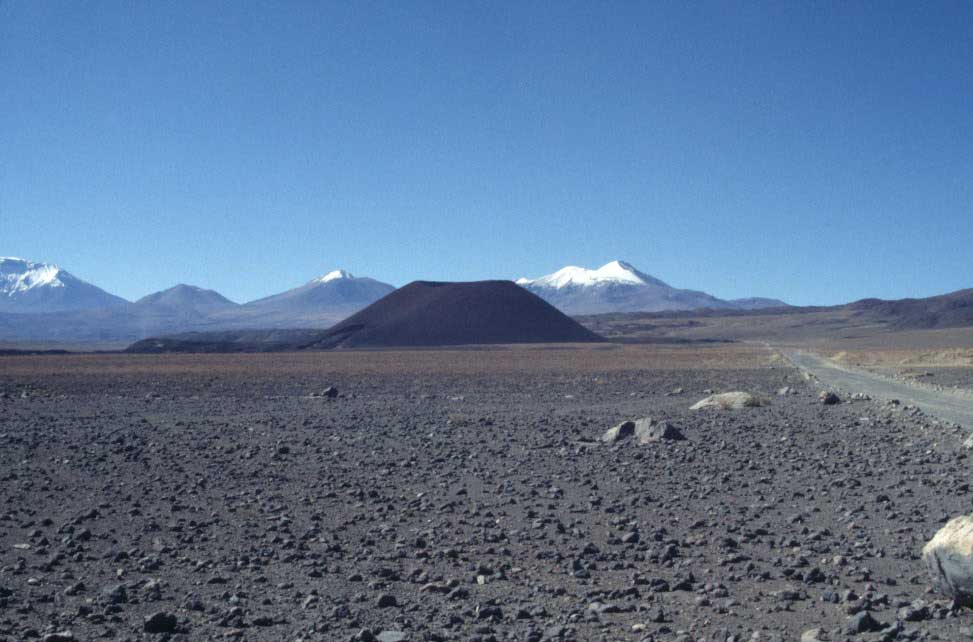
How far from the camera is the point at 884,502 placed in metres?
9.91

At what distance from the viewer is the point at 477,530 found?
29.9 ft

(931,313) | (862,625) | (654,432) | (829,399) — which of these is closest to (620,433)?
(654,432)

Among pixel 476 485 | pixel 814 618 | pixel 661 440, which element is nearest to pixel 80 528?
pixel 476 485

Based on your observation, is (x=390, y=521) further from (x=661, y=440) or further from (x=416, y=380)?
(x=416, y=380)

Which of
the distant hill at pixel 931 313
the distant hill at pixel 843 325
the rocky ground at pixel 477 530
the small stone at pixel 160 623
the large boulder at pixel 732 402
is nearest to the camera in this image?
the small stone at pixel 160 623

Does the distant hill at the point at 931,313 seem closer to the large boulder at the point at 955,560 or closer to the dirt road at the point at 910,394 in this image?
the dirt road at the point at 910,394

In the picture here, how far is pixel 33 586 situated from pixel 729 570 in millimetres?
5483

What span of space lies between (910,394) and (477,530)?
2225 centimetres

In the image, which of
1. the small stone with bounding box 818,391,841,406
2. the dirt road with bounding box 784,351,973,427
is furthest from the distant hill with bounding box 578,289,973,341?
the small stone with bounding box 818,391,841,406

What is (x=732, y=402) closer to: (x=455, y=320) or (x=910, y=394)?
(x=910, y=394)

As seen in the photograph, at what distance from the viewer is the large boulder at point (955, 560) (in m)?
5.89

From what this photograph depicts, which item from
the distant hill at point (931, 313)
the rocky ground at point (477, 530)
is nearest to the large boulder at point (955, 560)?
the rocky ground at point (477, 530)

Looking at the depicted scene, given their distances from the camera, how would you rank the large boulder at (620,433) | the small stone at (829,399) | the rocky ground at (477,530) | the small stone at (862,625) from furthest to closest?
1. the small stone at (829,399)
2. the large boulder at (620,433)
3. the rocky ground at (477,530)
4. the small stone at (862,625)

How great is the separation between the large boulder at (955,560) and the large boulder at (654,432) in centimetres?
890
